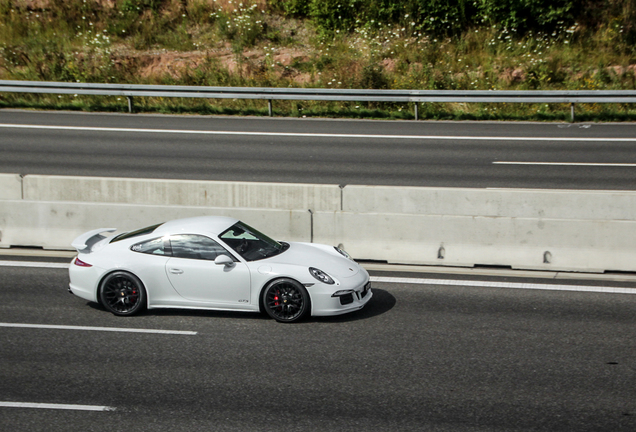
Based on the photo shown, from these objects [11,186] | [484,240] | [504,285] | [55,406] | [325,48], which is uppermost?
[325,48]

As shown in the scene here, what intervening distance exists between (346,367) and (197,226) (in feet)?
9.94

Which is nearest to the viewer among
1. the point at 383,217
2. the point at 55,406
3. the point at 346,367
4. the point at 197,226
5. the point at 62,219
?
the point at 55,406

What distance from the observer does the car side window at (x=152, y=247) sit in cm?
878

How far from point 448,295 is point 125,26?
22909 millimetres

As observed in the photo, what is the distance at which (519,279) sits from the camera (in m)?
10.2

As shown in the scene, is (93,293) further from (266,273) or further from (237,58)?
(237,58)

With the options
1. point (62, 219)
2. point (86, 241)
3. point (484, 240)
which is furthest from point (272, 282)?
point (62, 219)

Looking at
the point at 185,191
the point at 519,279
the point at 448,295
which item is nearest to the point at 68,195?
the point at 185,191

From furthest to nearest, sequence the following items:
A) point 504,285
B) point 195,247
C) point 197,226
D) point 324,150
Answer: point 324,150, point 504,285, point 197,226, point 195,247

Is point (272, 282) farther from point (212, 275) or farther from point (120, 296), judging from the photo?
point (120, 296)

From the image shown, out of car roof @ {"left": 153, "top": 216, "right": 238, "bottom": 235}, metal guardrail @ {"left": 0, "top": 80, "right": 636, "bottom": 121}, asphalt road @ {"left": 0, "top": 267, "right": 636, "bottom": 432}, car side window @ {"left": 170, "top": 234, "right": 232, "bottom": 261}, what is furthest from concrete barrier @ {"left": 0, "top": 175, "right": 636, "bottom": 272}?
metal guardrail @ {"left": 0, "top": 80, "right": 636, "bottom": 121}

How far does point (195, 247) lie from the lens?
8.75 m

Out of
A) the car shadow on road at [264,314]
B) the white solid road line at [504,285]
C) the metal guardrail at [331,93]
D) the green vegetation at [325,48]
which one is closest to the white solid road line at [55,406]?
the car shadow on road at [264,314]

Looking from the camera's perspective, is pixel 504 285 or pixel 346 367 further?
pixel 504 285
